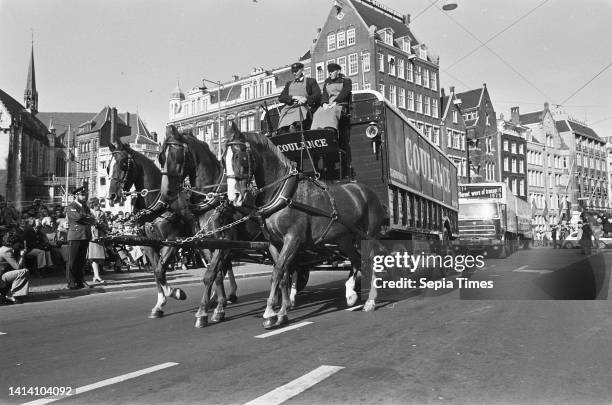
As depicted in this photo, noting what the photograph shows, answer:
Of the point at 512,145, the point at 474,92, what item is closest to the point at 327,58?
the point at 474,92

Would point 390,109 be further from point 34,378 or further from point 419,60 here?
point 419,60

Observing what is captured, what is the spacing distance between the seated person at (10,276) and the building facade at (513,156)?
225 feet

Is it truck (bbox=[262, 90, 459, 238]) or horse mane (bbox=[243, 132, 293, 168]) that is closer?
horse mane (bbox=[243, 132, 293, 168])

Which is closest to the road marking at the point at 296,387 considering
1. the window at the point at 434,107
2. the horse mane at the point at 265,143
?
the horse mane at the point at 265,143

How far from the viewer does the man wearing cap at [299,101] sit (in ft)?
29.2

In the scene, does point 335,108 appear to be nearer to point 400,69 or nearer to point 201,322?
point 201,322

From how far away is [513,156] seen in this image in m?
73.1

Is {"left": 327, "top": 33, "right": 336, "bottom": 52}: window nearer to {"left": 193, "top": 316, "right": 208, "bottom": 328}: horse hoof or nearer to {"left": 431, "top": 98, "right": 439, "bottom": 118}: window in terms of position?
{"left": 431, "top": 98, "right": 439, "bottom": 118}: window

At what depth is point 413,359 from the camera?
4871mm

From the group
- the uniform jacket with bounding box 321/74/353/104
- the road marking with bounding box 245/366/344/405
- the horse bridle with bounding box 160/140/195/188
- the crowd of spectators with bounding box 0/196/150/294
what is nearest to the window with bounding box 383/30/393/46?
the crowd of spectators with bounding box 0/196/150/294

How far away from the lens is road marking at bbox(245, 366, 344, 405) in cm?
369

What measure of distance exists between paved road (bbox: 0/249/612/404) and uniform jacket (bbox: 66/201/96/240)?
7.89 ft

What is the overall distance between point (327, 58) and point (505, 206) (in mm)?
29250

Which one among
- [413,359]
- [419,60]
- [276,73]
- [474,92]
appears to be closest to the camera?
[413,359]
